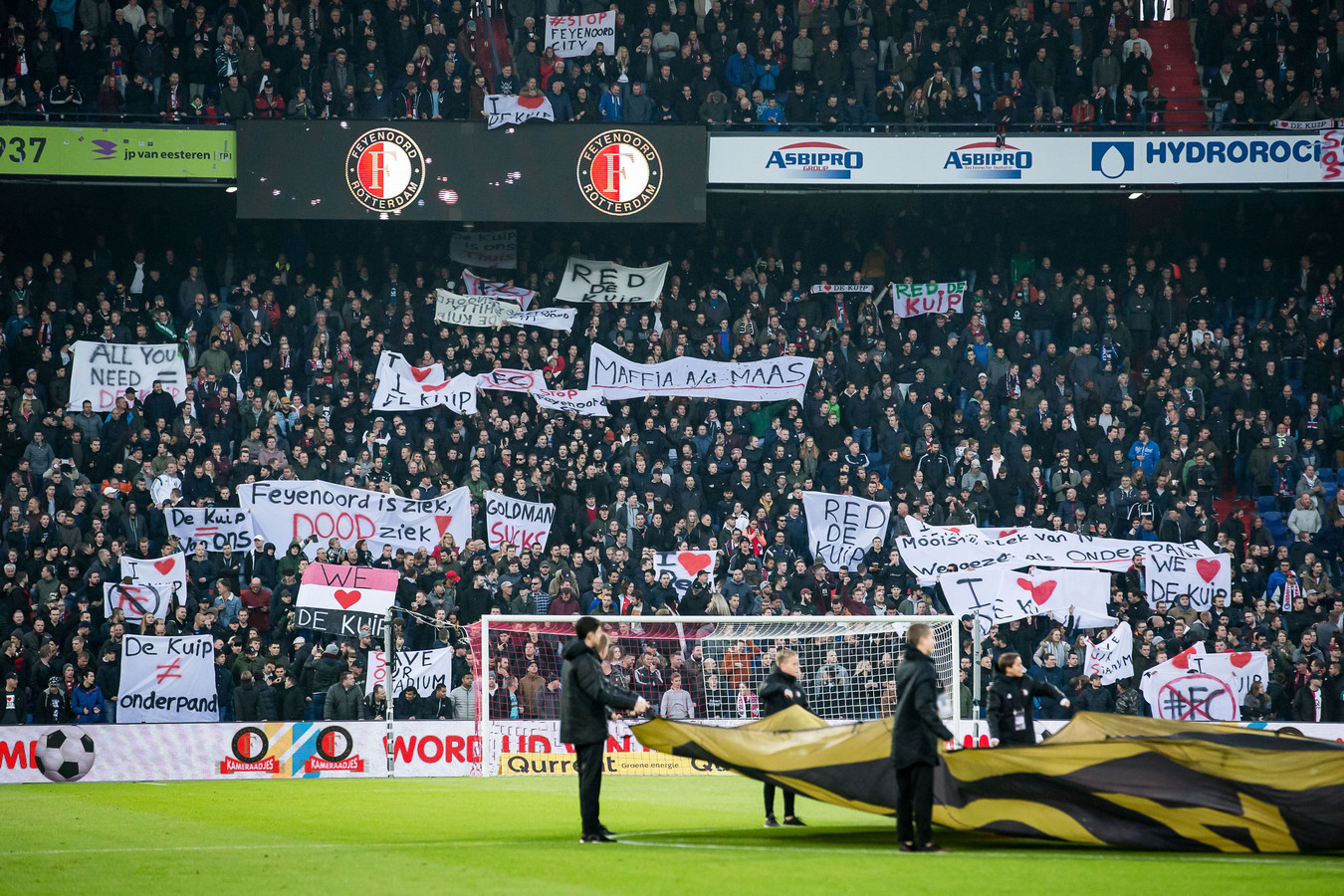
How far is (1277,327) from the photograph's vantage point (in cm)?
2953

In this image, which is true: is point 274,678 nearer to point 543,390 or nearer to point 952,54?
point 543,390

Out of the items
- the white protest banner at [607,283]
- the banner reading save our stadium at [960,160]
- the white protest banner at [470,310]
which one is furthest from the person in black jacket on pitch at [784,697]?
the banner reading save our stadium at [960,160]

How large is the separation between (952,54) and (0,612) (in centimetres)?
2011

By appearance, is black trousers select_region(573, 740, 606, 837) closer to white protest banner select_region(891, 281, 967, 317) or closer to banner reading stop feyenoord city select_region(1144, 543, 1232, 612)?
banner reading stop feyenoord city select_region(1144, 543, 1232, 612)

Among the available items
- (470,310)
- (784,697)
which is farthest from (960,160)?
(784,697)

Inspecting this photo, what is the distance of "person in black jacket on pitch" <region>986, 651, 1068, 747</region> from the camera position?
1212cm

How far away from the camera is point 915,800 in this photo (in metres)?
10.7

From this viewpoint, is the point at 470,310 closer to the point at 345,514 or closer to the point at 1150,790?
the point at 345,514

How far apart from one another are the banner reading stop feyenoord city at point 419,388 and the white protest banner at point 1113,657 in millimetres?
11404

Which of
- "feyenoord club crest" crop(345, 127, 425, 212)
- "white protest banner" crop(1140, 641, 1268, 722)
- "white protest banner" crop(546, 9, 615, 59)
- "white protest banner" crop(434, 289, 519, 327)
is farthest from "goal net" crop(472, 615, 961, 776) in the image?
"white protest banner" crop(546, 9, 615, 59)

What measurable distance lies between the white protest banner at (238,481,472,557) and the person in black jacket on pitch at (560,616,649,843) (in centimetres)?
1281

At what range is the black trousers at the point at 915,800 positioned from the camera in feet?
34.7

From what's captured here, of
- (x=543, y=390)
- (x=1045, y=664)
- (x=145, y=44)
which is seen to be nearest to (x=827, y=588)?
(x=1045, y=664)

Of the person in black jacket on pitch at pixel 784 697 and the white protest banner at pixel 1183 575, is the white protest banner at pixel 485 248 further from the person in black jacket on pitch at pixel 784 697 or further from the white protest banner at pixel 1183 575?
the person in black jacket on pitch at pixel 784 697
